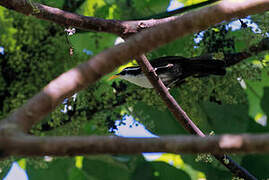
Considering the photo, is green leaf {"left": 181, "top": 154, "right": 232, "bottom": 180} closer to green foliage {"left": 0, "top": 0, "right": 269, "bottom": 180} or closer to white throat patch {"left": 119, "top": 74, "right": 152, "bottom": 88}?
green foliage {"left": 0, "top": 0, "right": 269, "bottom": 180}

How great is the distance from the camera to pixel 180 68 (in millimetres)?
1834

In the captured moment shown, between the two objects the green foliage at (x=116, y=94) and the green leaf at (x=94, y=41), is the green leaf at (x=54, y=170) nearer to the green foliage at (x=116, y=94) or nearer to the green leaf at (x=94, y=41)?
the green foliage at (x=116, y=94)

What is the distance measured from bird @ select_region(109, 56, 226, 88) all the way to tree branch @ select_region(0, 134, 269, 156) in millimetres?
1149

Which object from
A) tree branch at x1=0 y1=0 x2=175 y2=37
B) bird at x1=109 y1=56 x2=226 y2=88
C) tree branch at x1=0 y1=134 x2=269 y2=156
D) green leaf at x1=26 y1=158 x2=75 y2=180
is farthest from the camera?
green leaf at x1=26 y1=158 x2=75 y2=180

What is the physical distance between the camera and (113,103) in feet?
6.14

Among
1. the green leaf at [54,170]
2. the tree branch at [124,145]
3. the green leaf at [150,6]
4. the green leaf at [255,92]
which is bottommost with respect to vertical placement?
the tree branch at [124,145]

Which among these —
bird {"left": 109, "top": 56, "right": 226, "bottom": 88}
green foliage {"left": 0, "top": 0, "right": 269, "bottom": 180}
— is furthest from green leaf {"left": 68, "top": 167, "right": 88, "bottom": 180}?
bird {"left": 109, "top": 56, "right": 226, "bottom": 88}

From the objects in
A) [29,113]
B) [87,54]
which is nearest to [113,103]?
[87,54]

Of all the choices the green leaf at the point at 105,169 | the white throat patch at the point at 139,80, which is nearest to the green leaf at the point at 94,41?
the white throat patch at the point at 139,80

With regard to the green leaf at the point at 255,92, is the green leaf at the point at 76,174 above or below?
below

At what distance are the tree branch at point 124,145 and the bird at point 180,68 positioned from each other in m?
1.15

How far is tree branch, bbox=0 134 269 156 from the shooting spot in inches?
22.6

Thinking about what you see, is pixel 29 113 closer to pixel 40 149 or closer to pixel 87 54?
pixel 40 149

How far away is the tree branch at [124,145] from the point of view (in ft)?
1.88
